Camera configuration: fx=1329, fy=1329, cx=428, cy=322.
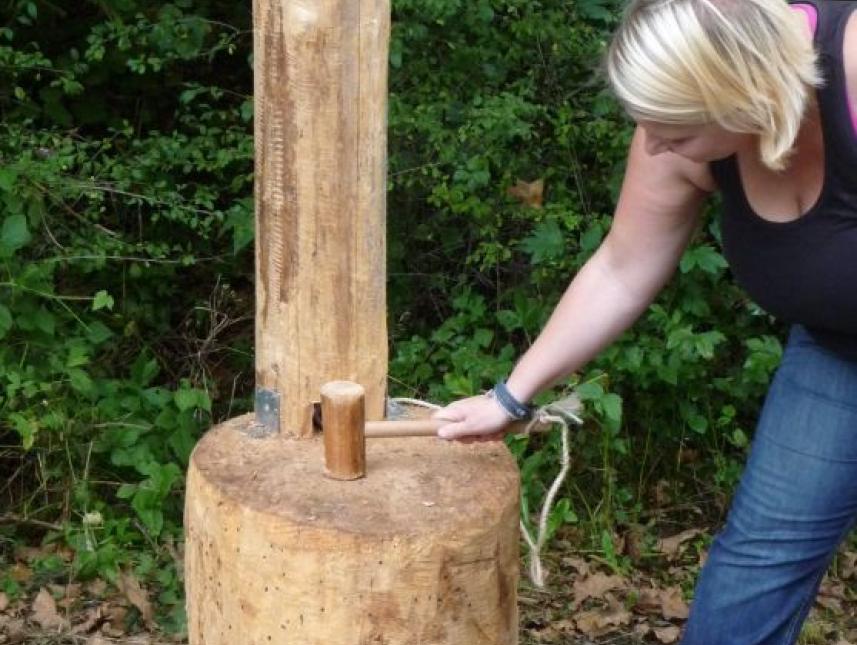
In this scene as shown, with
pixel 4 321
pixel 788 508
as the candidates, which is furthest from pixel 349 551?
pixel 4 321

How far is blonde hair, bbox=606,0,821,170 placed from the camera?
1.81m

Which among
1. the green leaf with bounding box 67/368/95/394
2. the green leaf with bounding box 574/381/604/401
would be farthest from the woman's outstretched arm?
the green leaf with bounding box 67/368/95/394

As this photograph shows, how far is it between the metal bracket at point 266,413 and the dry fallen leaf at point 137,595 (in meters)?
1.35

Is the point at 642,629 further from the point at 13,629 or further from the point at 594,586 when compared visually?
the point at 13,629

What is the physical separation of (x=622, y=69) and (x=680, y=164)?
1.08 ft

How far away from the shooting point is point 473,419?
7.43 ft

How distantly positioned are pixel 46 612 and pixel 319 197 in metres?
1.86

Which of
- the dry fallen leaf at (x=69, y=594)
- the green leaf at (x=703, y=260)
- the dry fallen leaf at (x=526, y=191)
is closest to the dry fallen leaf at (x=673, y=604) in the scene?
the green leaf at (x=703, y=260)

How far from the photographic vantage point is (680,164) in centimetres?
217

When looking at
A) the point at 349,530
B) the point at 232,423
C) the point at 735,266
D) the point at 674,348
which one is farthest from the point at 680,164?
the point at 674,348

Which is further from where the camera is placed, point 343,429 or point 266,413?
point 266,413

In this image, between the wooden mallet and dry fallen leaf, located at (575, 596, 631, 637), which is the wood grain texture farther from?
dry fallen leaf, located at (575, 596, 631, 637)

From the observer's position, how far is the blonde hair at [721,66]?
1.81 meters

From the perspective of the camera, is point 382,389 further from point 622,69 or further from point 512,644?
point 622,69
